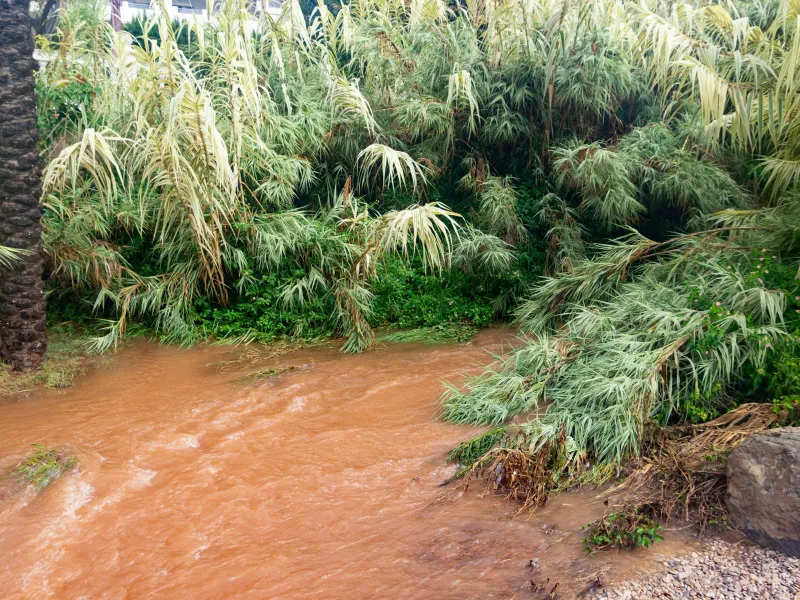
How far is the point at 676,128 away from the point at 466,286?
2.89 metres

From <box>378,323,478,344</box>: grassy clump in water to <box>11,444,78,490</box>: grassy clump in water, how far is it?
9.88ft

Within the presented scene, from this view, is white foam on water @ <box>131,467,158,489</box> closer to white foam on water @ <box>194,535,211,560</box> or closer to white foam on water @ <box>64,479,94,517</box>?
white foam on water @ <box>64,479,94,517</box>

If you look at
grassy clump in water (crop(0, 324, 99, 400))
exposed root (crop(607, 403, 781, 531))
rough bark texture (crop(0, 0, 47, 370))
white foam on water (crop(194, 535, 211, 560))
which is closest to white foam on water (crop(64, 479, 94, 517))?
white foam on water (crop(194, 535, 211, 560))

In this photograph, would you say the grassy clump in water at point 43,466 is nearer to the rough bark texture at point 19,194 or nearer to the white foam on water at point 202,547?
the white foam on water at point 202,547

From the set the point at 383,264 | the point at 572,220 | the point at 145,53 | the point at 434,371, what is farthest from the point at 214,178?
the point at 572,220

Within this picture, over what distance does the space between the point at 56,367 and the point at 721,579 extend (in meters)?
4.84

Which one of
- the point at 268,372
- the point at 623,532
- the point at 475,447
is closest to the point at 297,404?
the point at 268,372

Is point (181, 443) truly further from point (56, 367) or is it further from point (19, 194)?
point (19, 194)

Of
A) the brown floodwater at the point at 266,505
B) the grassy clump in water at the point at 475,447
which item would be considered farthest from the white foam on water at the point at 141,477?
the grassy clump in water at the point at 475,447

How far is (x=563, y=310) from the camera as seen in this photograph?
5703mm

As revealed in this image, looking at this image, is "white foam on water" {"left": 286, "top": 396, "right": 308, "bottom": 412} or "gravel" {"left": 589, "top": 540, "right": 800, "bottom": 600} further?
"white foam on water" {"left": 286, "top": 396, "right": 308, "bottom": 412}

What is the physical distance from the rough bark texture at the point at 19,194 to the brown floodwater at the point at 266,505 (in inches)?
23.3

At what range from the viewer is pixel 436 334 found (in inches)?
246

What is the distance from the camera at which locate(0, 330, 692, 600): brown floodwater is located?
2.77m
